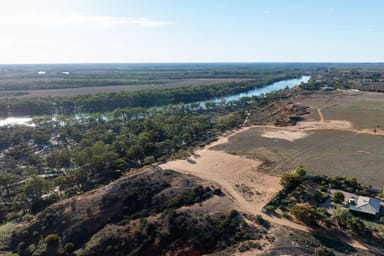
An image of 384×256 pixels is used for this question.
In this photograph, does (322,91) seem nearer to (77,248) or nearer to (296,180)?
(296,180)

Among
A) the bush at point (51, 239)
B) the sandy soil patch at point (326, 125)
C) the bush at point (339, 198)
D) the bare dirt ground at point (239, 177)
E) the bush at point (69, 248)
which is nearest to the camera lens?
the bush at point (69, 248)

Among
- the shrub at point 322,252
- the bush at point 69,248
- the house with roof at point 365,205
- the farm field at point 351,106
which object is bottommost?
the bush at point 69,248

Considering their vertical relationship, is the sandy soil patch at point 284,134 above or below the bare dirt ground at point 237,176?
above

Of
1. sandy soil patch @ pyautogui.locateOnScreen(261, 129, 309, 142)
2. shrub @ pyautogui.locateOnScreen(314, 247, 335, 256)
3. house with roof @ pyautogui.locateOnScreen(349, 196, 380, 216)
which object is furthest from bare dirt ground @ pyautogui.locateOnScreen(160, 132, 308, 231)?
sandy soil patch @ pyautogui.locateOnScreen(261, 129, 309, 142)

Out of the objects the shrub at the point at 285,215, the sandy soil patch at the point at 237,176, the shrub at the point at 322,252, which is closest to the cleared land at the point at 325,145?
the sandy soil patch at the point at 237,176

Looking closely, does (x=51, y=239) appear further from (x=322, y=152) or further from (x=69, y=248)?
(x=322, y=152)

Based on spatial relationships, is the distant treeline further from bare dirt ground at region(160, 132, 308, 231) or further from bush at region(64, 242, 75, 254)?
bush at region(64, 242, 75, 254)

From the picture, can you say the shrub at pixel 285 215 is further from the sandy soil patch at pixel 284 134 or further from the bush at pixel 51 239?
the sandy soil patch at pixel 284 134
